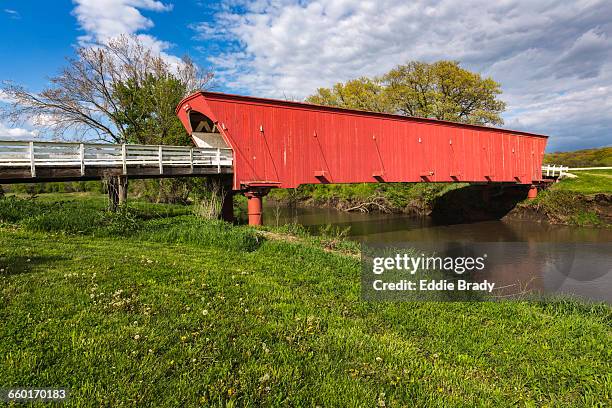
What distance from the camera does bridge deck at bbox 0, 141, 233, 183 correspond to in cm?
1026

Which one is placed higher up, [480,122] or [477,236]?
[480,122]

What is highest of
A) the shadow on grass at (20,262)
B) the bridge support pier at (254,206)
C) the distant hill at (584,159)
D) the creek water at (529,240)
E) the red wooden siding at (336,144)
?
the distant hill at (584,159)

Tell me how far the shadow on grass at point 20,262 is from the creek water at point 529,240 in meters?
6.90

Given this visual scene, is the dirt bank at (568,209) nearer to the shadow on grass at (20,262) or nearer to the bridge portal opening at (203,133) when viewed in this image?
the bridge portal opening at (203,133)

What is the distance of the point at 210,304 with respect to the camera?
477cm

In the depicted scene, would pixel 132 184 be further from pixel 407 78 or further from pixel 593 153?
pixel 593 153

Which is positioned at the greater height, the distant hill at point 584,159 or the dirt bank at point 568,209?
the distant hill at point 584,159

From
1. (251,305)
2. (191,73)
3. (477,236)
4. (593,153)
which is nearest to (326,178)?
(477,236)

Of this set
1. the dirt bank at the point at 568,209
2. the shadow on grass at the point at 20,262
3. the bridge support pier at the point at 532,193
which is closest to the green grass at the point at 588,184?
the dirt bank at the point at 568,209

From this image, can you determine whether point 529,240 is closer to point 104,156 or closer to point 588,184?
point 588,184

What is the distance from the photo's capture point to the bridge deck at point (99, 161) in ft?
33.7

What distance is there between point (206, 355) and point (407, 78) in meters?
38.8

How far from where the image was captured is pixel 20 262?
587cm

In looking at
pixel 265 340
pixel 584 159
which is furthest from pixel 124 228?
pixel 584 159
